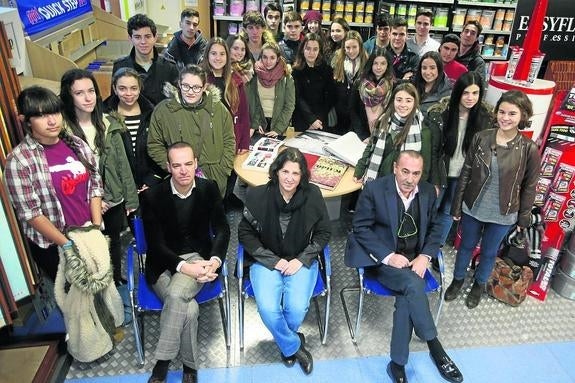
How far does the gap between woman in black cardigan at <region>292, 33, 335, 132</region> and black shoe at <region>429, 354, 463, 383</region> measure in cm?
220

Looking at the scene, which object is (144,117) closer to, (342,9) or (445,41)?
(445,41)

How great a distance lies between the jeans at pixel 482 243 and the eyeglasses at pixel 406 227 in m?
0.56

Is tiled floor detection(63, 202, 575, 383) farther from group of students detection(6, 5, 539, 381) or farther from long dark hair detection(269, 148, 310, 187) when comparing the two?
long dark hair detection(269, 148, 310, 187)

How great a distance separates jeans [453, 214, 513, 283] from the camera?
311 cm

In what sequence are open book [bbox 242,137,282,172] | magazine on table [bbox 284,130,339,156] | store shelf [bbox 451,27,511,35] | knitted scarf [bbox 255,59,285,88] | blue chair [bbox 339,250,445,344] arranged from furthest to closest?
1. store shelf [bbox 451,27,511,35]
2. knitted scarf [bbox 255,59,285,88]
3. magazine on table [bbox 284,130,339,156]
4. open book [bbox 242,137,282,172]
5. blue chair [bbox 339,250,445,344]

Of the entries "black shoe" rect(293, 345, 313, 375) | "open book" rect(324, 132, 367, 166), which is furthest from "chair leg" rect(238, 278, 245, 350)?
"open book" rect(324, 132, 367, 166)

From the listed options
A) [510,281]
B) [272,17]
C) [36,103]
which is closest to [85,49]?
[272,17]

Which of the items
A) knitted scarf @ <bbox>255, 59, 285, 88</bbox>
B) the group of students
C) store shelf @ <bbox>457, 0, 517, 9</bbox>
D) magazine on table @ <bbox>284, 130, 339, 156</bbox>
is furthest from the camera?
store shelf @ <bbox>457, 0, 517, 9</bbox>

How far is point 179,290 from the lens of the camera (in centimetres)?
253

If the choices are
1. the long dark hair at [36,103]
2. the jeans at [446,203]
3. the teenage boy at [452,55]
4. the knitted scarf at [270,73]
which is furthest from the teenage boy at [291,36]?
the long dark hair at [36,103]

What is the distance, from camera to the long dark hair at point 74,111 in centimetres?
257

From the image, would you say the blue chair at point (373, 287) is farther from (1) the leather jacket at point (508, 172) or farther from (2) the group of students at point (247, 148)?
(1) the leather jacket at point (508, 172)

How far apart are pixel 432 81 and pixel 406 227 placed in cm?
134

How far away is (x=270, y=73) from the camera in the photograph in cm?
374
